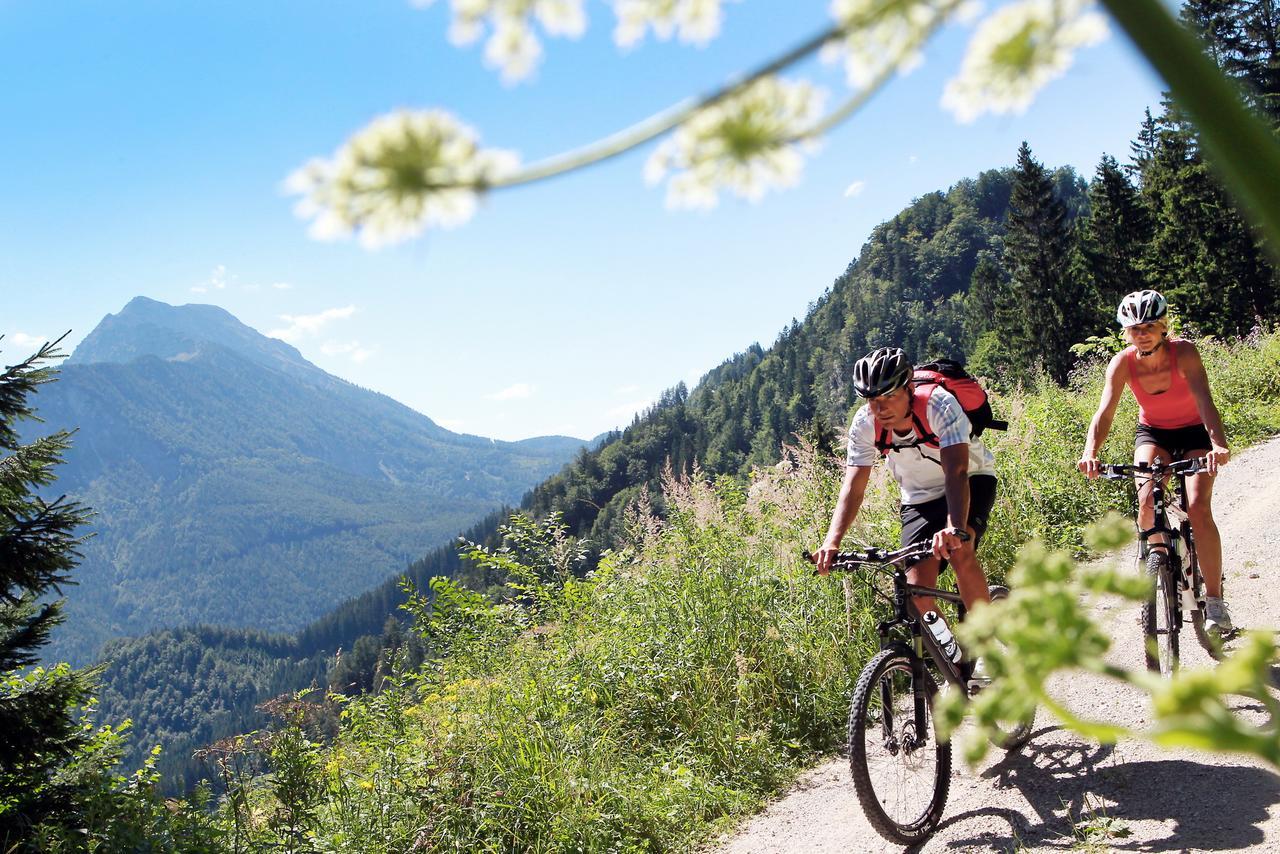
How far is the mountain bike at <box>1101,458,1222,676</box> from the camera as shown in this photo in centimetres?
530

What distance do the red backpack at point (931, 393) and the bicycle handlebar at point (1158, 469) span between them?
837 millimetres

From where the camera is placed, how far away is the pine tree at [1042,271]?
57812mm

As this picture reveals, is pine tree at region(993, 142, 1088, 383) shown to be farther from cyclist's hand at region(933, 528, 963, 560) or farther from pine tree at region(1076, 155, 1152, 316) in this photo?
cyclist's hand at region(933, 528, 963, 560)

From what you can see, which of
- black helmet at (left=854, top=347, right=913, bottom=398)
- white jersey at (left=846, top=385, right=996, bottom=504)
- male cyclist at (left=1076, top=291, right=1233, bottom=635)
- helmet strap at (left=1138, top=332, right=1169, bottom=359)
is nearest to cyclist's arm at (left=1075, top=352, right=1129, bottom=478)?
male cyclist at (left=1076, top=291, right=1233, bottom=635)

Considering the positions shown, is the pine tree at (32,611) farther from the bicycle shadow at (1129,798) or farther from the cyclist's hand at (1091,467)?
the cyclist's hand at (1091,467)

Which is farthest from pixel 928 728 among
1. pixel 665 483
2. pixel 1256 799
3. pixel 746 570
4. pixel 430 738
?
pixel 665 483

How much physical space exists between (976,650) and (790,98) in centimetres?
56

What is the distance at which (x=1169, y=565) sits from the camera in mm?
5355

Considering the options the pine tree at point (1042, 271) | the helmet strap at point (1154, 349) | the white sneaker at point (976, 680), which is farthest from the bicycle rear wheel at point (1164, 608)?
the pine tree at point (1042, 271)

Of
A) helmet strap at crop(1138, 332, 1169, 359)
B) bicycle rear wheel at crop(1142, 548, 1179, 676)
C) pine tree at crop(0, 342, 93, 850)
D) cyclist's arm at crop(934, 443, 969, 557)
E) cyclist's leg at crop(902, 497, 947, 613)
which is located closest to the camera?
cyclist's arm at crop(934, 443, 969, 557)

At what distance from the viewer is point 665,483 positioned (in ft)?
27.4

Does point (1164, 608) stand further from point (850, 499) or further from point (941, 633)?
point (850, 499)

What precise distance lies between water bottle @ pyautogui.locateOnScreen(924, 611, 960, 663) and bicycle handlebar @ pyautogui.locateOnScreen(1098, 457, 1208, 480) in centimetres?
161

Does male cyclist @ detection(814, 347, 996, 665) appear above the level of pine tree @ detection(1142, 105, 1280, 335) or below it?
below
